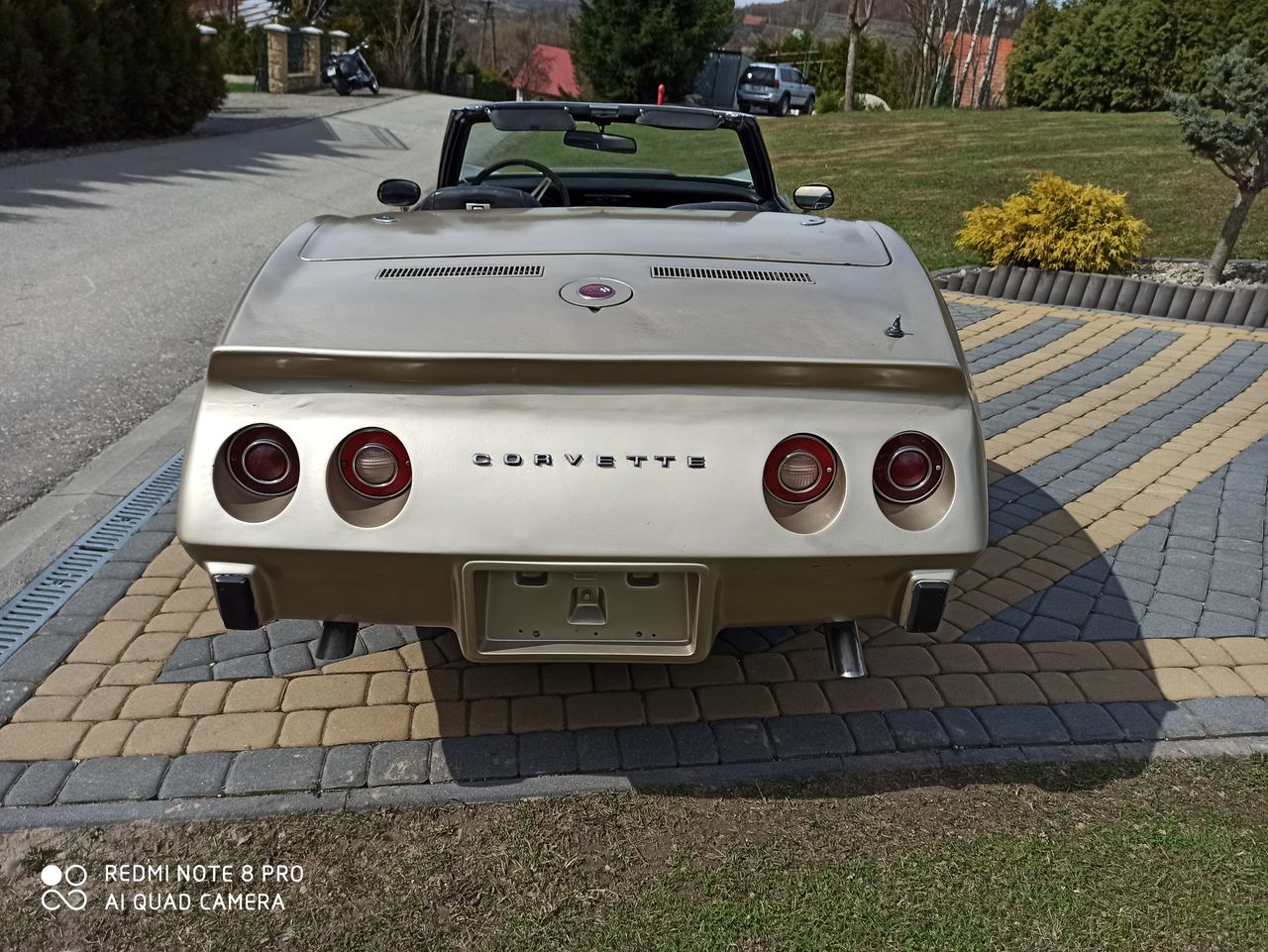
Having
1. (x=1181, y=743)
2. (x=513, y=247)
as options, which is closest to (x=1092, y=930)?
(x=1181, y=743)

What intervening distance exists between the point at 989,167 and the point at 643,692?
1391 centimetres

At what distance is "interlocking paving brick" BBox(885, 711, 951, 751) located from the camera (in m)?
2.71

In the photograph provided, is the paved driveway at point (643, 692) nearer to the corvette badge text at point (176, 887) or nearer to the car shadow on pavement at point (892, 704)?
the car shadow on pavement at point (892, 704)

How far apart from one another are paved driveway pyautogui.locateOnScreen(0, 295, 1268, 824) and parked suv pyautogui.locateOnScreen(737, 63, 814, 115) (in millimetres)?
29113

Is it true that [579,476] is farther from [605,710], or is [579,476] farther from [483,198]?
[483,198]

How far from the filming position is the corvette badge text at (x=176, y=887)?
212 cm

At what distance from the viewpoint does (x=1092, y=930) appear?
2.12 meters

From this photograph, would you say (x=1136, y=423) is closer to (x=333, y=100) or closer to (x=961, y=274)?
(x=961, y=274)

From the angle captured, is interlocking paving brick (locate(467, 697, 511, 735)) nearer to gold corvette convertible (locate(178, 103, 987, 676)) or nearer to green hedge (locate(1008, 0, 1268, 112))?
gold corvette convertible (locate(178, 103, 987, 676))

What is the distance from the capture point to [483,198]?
3773 millimetres

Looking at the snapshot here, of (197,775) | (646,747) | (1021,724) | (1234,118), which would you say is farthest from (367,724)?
(1234,118)

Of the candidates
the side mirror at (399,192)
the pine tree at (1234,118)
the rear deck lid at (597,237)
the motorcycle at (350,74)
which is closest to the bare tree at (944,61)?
the motorcycle at (350,74)

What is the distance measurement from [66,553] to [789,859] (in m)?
2.74

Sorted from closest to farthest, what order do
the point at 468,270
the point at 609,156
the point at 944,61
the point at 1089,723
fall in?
the point at 468,270 < the point at 1089,723 < the point at 609,156 < the point at 944,61
